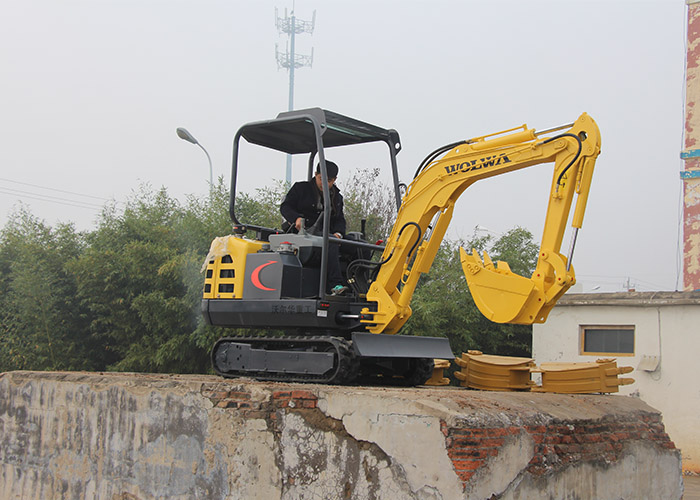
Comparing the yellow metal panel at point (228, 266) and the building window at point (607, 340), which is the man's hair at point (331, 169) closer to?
the yellow metal panel at point (228, 266)

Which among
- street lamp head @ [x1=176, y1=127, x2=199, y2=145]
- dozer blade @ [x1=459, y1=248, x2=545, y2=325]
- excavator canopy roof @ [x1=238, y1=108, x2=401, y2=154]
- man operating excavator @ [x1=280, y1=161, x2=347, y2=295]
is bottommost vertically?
dozer blade @ [x1=459, y1=248, x2=545, y2=325]

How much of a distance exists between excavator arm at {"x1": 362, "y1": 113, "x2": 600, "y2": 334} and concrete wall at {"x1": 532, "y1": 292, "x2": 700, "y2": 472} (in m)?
7.57

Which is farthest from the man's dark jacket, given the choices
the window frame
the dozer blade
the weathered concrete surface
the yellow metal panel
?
the window frame

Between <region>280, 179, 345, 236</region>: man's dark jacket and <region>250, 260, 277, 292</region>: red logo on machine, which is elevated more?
<region>280, 179, 345, 236</region>: man's dark jacket

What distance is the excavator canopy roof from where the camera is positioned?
8906mm

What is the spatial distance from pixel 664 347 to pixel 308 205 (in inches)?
339

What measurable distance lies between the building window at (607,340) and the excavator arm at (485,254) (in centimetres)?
773

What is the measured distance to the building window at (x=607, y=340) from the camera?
1523 cm

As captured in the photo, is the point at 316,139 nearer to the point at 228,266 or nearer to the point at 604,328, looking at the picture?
the point at 228,266

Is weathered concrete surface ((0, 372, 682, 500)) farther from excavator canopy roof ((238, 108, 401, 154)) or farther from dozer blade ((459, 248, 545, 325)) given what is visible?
excavator canopy roof ((238, 108, 401, 154))

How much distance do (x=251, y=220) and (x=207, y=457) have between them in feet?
38.9

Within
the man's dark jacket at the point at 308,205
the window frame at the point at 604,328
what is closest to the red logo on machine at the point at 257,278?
the man's dark jacket at the point at 308,205

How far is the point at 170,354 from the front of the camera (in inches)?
694

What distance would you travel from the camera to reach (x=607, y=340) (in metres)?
15.6
